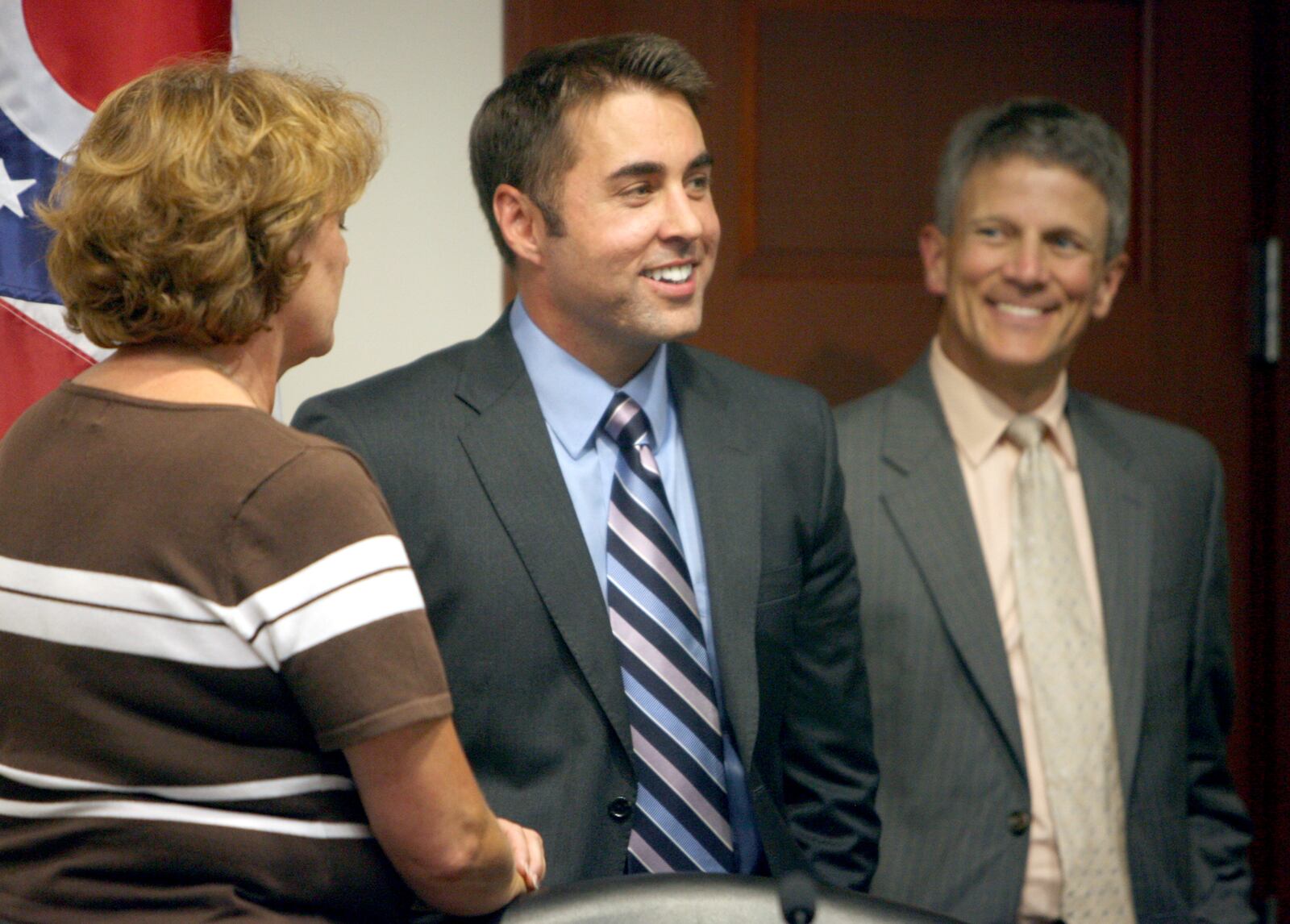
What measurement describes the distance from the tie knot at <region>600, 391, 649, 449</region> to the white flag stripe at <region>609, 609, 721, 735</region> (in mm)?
224

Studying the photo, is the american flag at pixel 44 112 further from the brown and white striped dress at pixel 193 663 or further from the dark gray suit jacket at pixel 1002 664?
the dark gray suit jacket at pixel 1002 664

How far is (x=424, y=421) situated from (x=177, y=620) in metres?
0.67

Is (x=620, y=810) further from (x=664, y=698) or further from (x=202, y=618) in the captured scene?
(x=202, y=618)

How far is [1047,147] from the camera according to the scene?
7.19 ft

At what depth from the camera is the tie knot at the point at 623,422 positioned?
5.78 feet

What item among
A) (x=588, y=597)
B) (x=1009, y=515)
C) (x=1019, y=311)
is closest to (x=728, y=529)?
(x=588, y=597)

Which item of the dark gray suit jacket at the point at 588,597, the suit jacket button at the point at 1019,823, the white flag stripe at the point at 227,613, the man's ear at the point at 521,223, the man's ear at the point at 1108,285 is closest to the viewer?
the white flag stripe at the point at 227,613

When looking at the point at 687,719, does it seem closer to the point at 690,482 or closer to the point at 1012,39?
the point at 690,482

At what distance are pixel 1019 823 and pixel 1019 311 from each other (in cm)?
77

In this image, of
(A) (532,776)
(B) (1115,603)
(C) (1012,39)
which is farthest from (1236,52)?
(A) (532,776)

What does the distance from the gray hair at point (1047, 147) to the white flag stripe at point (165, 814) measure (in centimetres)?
155

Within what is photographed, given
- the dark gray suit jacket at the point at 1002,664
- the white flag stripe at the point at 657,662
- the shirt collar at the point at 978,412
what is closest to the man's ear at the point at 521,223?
the white flag stripe at the point at 657,662

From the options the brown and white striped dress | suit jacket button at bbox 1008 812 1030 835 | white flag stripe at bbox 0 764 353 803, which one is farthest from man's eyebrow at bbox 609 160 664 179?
suit jacket button at bbox 1008 812 1030 835

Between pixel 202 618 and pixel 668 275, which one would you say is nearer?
pixel 202 618
